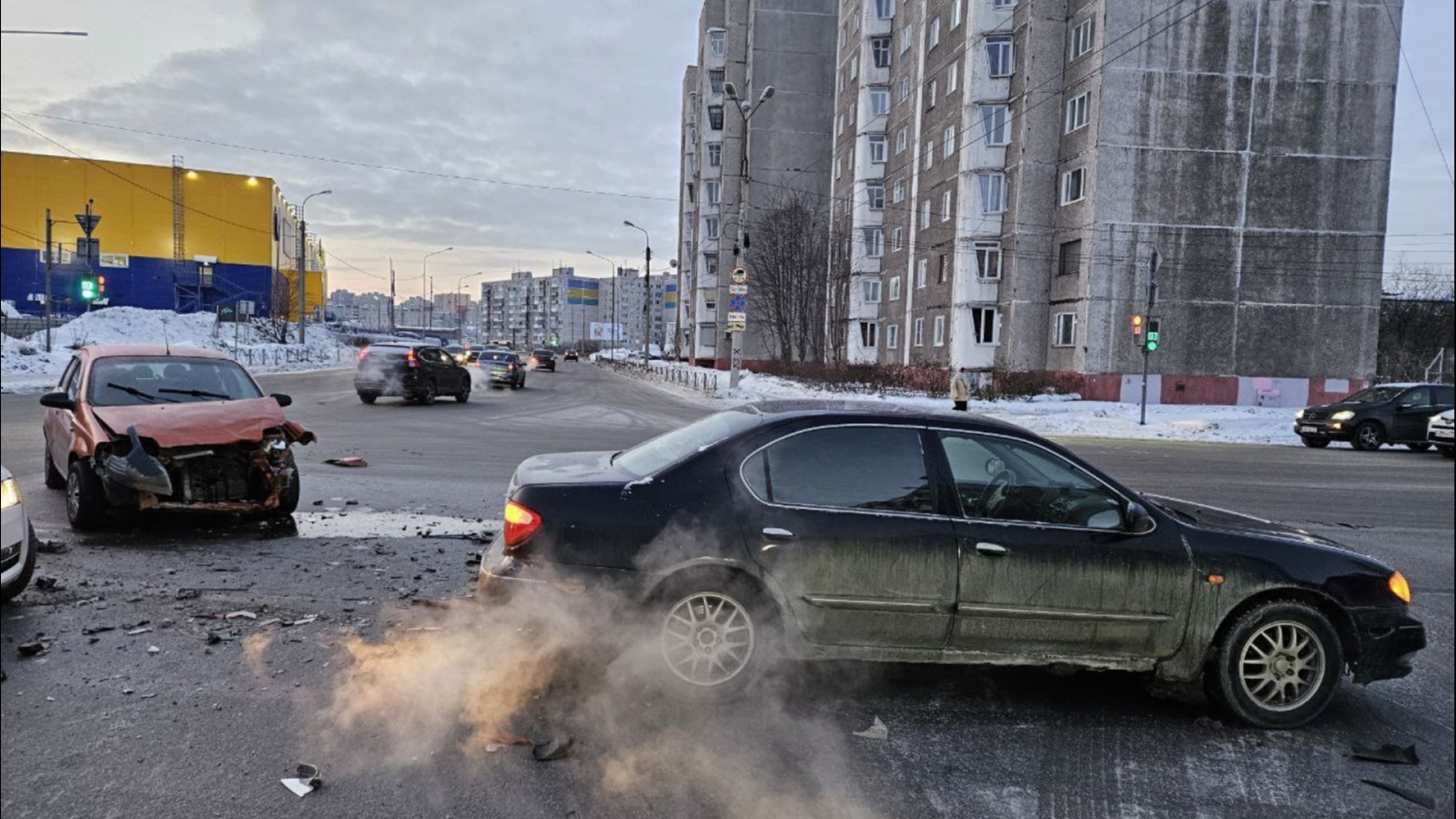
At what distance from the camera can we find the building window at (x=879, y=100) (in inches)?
1993

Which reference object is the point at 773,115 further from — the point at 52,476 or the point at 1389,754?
the point at 1389,754

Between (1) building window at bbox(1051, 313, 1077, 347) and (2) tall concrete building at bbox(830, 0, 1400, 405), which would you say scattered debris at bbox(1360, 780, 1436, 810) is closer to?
(2) tall concrete building at bbox(830, 0, 1400, 405)

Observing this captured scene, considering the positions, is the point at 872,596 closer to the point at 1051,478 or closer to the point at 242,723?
the point at 1051,478

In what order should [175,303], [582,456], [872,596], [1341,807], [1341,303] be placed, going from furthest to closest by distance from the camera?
[175,303]
[1341,303]
[582,456]
[872,596]
[1341,807]

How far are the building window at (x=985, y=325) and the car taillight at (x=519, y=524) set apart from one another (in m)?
35.4

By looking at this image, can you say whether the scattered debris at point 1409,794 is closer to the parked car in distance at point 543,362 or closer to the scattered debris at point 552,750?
the scattered debris at point 552,750

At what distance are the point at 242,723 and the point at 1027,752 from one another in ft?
11.0

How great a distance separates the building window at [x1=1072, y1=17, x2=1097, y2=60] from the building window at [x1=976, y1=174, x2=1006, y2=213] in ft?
17.5

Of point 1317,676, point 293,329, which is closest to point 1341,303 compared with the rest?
point 1317,676

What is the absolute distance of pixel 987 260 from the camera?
1479 inches

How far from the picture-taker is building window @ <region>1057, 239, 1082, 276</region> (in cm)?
3375

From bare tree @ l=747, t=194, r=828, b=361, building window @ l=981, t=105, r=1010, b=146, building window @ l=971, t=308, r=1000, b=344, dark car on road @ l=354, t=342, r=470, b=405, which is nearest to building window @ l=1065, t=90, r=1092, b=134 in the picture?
building window @ l=981, t=105, r=1010, b=146

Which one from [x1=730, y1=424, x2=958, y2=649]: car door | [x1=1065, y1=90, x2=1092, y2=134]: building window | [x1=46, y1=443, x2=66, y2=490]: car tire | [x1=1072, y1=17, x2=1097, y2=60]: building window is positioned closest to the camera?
[x1=730, y1=424, x2=958, y2=649]: car door

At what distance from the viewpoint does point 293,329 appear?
70875mm
